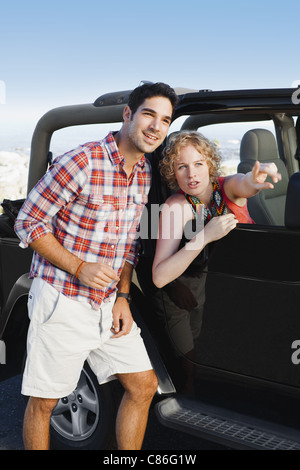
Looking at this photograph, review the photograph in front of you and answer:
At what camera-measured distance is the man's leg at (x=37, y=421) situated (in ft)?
8.47

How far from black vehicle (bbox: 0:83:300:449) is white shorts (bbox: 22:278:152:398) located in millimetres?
202

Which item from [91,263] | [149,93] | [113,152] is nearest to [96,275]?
[91,263]

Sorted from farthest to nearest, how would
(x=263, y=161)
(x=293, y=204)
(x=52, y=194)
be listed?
1. (x=263, y=161)
2. (x=52, y=194)
3. (x=293, y=204)

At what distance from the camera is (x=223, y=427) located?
2559 mm

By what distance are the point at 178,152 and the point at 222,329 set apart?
79cm

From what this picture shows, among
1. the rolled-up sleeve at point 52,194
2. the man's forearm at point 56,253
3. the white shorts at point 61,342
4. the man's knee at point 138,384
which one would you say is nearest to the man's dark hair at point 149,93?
the rolled-up sleeve at point 52,194

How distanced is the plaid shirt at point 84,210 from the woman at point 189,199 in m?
0.15

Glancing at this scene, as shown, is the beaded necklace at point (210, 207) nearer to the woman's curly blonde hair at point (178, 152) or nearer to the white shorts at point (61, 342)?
the woman's curly blonde hair at point (178, 152)

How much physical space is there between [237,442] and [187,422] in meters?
0.25

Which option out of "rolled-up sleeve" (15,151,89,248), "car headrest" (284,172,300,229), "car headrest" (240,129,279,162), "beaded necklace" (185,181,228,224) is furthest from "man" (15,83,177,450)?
"car headrest" (240,129,279,162)

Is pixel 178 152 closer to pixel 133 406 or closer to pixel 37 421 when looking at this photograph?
pixel 133 406

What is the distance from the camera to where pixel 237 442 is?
2451 mm

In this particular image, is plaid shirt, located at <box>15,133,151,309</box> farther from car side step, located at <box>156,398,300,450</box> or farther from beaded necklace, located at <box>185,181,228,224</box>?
car side step, located at <box>156,398,300,450</box>
